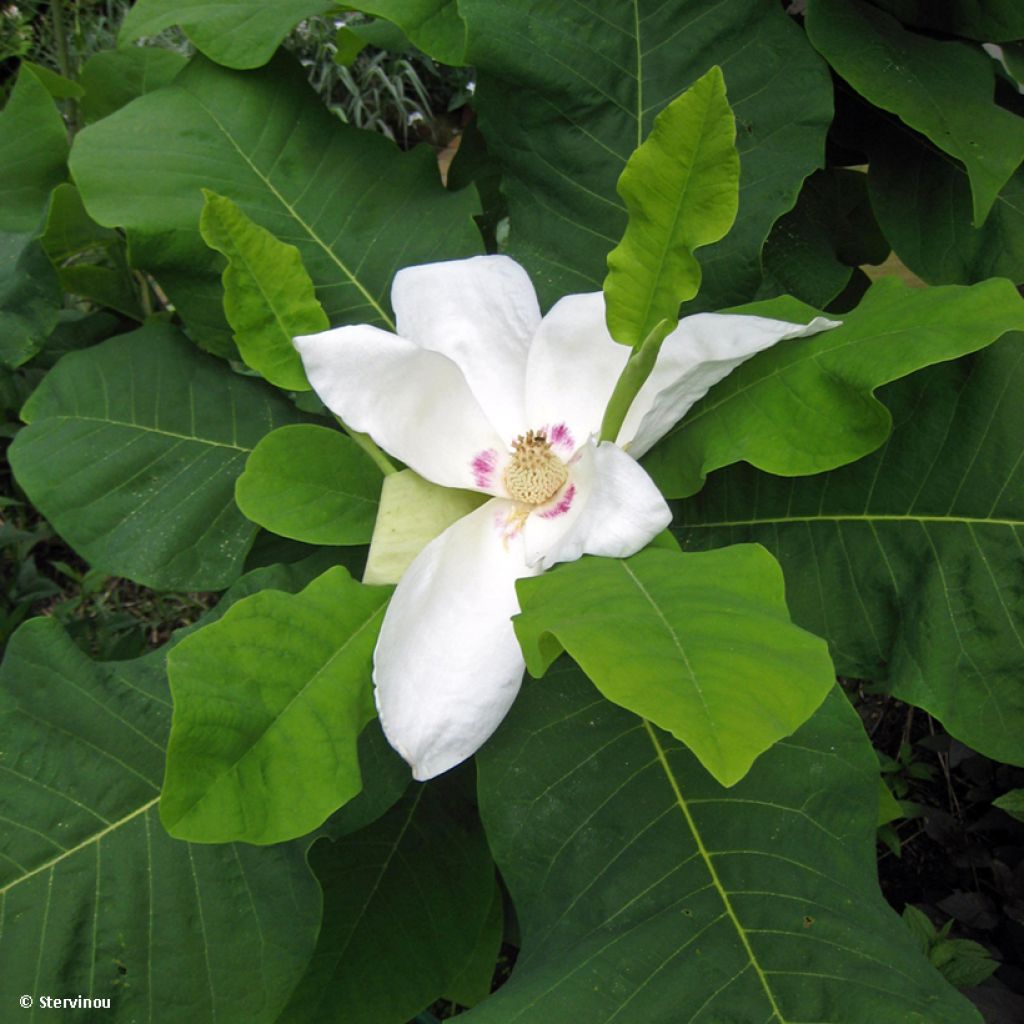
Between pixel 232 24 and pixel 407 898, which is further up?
pixel 232 24

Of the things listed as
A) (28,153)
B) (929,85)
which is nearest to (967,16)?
(929,85)

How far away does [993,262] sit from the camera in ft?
2.91

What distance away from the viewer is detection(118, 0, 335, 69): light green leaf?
854mm

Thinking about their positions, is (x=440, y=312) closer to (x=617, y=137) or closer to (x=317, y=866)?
(x=617, y=137)

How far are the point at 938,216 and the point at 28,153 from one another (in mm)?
922

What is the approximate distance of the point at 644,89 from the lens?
2.75 feet

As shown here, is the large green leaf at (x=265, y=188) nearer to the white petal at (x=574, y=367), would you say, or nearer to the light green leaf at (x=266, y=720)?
the white petal at (x=574, y=367)

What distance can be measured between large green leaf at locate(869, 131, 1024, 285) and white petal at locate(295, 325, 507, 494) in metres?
0.45

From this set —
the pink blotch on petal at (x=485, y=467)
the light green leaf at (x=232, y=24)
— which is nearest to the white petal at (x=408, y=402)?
the pink blotch on petal at (x=485, y=467)

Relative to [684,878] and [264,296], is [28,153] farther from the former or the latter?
[684,878]

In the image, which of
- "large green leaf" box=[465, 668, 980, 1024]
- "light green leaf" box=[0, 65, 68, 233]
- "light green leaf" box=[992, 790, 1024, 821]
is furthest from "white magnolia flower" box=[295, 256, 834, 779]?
"light green leaf" box=[992, 790, 1024, 821]

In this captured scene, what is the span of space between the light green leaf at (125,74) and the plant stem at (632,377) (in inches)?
30.5

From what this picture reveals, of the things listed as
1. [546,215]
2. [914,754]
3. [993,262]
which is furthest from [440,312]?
[914,754]

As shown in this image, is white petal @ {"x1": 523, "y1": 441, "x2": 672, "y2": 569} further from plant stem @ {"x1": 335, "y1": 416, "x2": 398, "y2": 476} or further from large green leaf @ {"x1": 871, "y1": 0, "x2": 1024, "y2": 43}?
large green leaf @ {"x1": 871, "y1": 0, "x2": 1024, "y2": 43}
